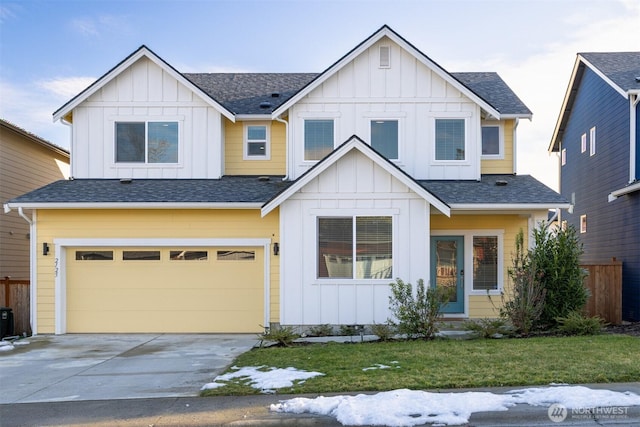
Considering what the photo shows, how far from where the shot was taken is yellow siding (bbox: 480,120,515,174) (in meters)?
15.0

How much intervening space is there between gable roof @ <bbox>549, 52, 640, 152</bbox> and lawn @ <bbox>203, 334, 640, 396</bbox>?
8296 mm

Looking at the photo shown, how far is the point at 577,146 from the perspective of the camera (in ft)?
66.2

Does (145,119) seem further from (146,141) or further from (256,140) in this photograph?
(256,140)

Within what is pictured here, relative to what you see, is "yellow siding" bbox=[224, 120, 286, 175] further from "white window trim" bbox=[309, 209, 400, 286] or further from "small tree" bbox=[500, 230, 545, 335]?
"small tree" bbox=[500, 230, 545, 335]

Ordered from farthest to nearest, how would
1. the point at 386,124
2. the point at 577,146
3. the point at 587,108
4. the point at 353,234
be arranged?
the point at 577,146 → the point at 587,108 → the point at 386,124 → the point at 353,234

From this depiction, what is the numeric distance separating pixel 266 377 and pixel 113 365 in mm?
3388

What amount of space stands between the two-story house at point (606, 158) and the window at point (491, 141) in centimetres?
278

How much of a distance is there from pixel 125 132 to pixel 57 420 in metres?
9.66

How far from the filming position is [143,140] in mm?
14453

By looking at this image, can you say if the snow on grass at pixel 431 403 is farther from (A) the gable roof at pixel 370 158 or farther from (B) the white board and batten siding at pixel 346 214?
(A) the gable roof at pixel 370 158

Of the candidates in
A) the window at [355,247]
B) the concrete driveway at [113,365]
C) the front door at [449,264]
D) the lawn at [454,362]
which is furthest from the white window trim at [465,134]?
the concrete driveway at [113,365]

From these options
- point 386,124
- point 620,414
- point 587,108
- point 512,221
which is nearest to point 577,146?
point 587,108

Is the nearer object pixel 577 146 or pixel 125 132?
pixel 125 132

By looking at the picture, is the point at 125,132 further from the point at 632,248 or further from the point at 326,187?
the point at 632,248
